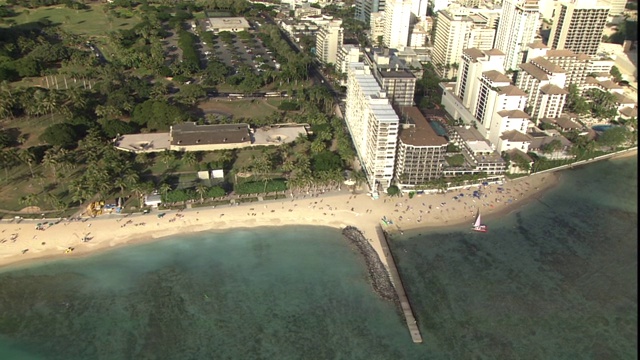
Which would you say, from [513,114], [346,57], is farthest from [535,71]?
[346,57]

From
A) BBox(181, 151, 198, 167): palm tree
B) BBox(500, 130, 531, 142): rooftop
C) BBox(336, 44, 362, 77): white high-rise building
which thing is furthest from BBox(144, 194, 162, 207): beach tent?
BBox(500, 130, 531, 142): rooftop

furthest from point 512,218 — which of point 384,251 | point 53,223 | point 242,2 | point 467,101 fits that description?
point 242,2

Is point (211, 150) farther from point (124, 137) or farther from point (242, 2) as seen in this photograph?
point (242, 2)

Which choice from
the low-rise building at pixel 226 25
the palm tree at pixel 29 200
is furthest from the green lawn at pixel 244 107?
the low-rise building at pixel 226 25

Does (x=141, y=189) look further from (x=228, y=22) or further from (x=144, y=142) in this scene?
(x=228, y=22)

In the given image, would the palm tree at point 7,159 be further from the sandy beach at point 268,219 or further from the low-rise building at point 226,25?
the low-rise building at point 226,25
